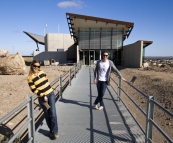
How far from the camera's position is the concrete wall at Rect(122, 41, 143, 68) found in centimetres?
2209

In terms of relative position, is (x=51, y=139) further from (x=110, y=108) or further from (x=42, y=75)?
(x=110, y=108)

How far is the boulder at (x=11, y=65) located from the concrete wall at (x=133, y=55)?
14166mm

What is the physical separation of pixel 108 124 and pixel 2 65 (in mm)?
13857

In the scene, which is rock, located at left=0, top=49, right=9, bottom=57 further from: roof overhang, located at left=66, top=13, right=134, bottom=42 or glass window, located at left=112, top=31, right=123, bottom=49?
glass window, located at left=112, top=31, right=123, bottom=49

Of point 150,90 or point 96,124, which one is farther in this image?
point 150,90

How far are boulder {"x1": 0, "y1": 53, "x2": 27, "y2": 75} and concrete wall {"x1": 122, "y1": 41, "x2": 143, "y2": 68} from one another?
14.2 m

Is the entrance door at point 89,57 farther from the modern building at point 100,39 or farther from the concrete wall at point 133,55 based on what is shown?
the concrete wall at point 133,55

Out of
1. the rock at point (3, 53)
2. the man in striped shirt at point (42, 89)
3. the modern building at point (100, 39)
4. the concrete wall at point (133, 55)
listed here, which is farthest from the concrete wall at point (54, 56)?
the man in striped shirt at point (42, 89)

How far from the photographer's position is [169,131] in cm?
646

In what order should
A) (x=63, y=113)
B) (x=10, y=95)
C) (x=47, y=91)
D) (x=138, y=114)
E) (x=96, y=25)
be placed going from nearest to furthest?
(x=47, y=91), (x=63, y=113), (x=138, y=114), (x=10, y=95), (x=96, y=25)

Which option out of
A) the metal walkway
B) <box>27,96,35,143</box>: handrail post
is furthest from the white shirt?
<box>27,96,35,143</box>: handrail post

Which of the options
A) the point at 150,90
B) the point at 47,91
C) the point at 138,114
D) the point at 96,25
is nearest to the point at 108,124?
the point at 47,91

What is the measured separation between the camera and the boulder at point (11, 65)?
50.1 ft

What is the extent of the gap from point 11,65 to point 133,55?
52.3ft
